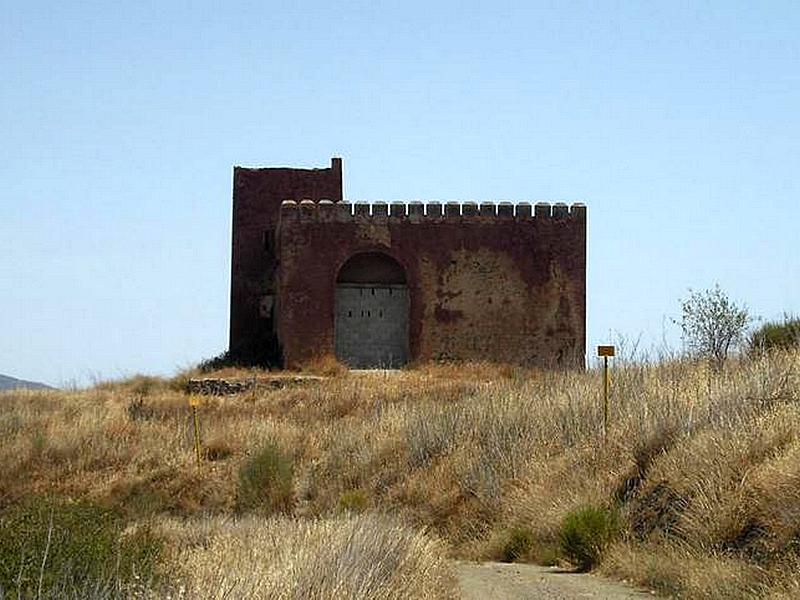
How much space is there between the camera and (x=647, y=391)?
17.7 m

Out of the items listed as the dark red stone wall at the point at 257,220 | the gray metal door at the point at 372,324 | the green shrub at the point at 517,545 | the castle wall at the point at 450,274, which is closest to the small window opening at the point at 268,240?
the dark red stone wall at the point at 257,220

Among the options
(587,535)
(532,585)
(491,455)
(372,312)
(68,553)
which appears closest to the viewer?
(68,553)

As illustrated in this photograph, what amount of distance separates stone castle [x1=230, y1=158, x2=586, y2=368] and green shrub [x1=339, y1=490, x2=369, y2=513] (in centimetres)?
1488

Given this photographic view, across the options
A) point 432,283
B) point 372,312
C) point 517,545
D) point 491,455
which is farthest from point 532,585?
point 372,312

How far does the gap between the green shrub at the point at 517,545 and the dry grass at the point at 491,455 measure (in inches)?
5.6

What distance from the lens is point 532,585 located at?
41.8ft

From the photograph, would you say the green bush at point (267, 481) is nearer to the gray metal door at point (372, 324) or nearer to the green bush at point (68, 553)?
Answer: the green bush at point (68, 553)

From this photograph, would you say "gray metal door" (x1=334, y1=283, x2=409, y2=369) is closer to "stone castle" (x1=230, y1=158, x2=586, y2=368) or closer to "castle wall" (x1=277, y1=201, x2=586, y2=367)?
"stone castle" (x1=230, y1=158, x2=586, y2=368)

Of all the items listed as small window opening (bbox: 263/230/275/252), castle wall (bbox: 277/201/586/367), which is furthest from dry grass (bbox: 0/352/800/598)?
small window opening (bbox: 263/230/275/252)

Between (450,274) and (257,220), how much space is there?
365 inches

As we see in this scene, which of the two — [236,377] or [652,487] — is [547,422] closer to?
[652,487]

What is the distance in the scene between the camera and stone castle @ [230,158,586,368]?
121 feet

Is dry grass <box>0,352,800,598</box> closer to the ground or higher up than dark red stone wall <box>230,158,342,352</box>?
closer to the ground

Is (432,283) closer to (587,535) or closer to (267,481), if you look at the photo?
(267,481)
